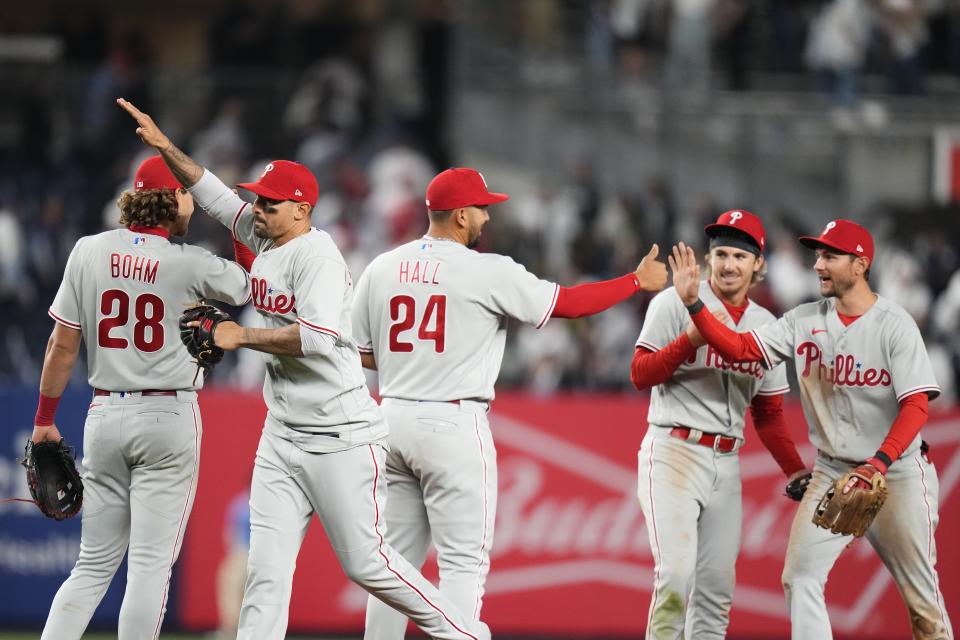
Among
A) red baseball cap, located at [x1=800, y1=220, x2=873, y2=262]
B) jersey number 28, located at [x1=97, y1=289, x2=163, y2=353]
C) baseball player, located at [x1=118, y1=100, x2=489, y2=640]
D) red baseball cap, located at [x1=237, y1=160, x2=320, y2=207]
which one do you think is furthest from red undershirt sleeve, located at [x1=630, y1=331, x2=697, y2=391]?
jersey number 28, located at [x1=97, y1=289, x2=163, y2=353]

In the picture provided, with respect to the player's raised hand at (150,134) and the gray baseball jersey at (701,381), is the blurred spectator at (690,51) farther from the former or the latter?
the player's raised hand at (150,134)

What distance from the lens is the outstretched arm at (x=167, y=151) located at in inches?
248

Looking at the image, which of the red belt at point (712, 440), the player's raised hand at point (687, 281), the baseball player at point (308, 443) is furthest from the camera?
the red belt at point (712, 440)

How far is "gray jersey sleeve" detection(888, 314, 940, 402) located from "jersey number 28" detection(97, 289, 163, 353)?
11.2ft

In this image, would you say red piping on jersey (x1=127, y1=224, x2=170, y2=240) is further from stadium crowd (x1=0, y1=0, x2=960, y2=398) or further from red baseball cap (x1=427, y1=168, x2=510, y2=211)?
stadium crowd (x1=0, y1=0, x2=960, y2=398)

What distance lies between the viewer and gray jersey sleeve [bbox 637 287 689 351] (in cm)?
A: 685

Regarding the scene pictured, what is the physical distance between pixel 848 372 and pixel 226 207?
3.06 metres

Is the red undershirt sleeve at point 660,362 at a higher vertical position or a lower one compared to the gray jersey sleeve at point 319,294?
lower

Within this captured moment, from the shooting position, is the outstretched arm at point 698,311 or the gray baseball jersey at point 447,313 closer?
the outstretched arm at point 698,311

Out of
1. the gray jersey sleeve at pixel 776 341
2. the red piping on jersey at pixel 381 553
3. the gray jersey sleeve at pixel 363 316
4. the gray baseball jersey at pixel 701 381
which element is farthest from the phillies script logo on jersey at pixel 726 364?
the red piping on jersey at pixel 381 553

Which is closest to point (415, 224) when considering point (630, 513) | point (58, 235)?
point (58, 235)

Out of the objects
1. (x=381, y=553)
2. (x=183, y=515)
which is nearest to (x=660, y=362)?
(x=381, y=553)

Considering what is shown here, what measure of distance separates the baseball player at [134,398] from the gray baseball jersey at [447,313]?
0.73 m

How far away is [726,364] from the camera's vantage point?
22.4ft
